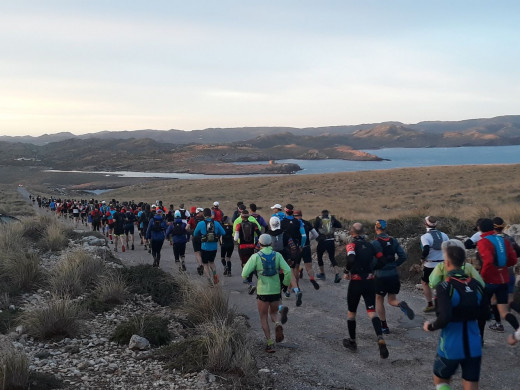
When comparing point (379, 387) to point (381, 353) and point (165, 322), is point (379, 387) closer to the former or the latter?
point (381, 353)

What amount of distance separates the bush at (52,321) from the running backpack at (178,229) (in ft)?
17.8

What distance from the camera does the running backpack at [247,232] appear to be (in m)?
11.0

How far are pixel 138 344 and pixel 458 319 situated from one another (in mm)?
4615

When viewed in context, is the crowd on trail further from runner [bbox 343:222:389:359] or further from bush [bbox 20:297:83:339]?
bush [bbox 20:297:83:339]

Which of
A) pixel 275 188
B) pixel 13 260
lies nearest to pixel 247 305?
pixel 13 260

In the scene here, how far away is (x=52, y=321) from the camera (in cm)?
768

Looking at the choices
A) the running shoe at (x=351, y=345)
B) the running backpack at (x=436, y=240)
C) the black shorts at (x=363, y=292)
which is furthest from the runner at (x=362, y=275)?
the running backpack at (x=436, y=240)

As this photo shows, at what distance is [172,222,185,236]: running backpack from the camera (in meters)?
13.3

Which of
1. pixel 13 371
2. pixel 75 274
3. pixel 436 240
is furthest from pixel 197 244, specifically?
pixel 13 371

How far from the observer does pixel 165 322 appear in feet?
26.6

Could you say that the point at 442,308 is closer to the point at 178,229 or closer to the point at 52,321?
the point at 52,321

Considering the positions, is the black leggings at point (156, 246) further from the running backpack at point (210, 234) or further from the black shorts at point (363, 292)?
the black shorts at point (363, 292)

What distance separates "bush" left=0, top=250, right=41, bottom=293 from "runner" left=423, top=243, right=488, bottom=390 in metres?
8.61

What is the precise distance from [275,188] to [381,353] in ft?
163
